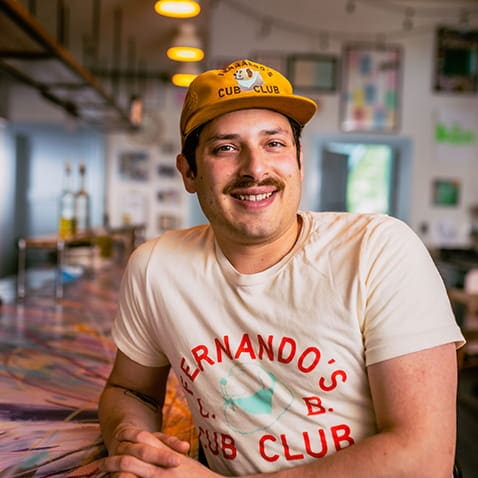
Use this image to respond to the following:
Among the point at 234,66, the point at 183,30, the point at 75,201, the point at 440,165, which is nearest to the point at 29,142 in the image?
the point at 183,30

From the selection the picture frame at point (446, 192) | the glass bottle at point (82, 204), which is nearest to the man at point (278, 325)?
the glass bottle at point (82, 204)

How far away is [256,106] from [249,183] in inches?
5.7

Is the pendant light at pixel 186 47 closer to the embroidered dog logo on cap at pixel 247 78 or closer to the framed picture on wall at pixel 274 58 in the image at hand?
the framed picture on wall at pixel 274 58

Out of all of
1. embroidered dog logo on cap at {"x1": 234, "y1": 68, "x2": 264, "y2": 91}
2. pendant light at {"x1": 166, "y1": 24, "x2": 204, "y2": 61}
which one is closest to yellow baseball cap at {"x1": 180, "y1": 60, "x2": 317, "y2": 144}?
embroidered dog logo on cap at {"x1": 234, "y1": 68, "x2": 264, "y2": 91}

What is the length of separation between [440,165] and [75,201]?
13.3 ft

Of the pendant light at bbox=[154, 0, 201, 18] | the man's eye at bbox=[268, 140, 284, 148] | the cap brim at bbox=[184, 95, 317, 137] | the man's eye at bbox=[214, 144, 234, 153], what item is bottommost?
the man's eye at bbox=[214, 144, 234, 153]

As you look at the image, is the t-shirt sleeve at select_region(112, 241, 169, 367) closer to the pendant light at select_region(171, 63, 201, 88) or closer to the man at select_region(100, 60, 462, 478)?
the man at select_region(100, 60, 462, 478)

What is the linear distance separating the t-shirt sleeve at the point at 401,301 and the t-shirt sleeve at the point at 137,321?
44cm

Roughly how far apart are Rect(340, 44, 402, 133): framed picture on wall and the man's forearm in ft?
16.6

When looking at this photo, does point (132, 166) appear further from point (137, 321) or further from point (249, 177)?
point (249, 177)

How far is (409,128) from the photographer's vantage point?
598 cm

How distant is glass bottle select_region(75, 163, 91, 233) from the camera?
332 cm


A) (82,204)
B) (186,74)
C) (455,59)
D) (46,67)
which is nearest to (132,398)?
(46,67)

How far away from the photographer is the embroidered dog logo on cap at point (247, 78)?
1.05 m
